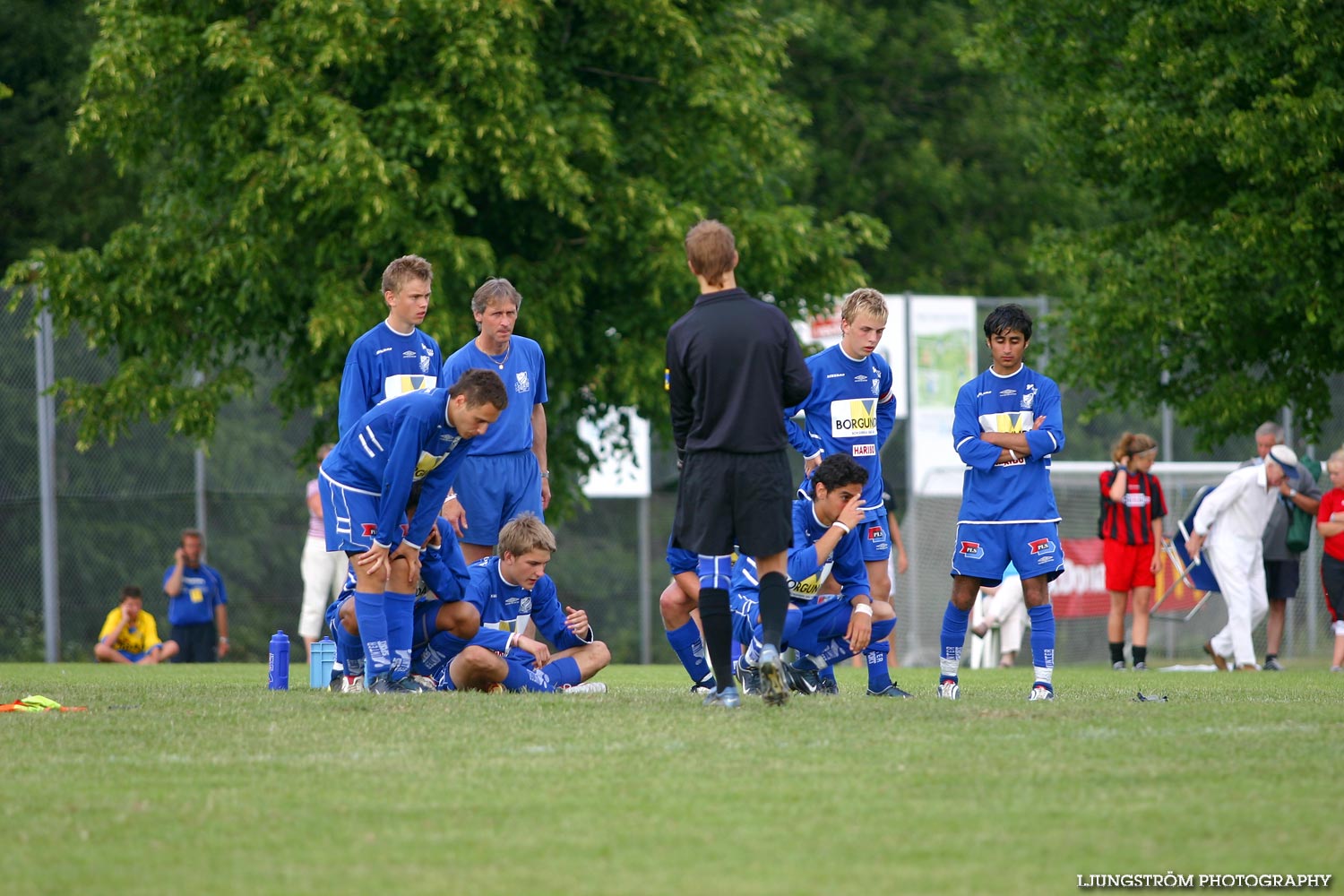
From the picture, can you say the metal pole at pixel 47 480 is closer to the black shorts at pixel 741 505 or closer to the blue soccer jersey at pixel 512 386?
the blue soccer jersey at pixel 512 386

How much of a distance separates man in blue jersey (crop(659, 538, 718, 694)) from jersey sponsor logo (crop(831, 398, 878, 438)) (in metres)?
1.06

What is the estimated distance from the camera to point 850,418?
30.6 feet

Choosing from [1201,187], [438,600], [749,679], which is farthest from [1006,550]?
[1201,187]

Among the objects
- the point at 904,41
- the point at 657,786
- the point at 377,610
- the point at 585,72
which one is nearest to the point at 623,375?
the point at 585,72

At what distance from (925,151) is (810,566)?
91.0 ft

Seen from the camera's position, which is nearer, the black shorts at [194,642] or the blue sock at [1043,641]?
the blue sock at [1043,641]

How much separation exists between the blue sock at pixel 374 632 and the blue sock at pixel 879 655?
247 centimetres

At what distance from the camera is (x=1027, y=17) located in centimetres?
1869

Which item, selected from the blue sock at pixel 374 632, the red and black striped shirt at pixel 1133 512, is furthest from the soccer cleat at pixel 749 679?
the red and black striped shirt at pixel 1133 512

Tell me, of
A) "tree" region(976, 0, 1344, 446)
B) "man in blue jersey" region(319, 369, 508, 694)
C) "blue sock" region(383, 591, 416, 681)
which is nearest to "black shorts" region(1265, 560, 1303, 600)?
"tree" region(976, 0, 1344, 446)

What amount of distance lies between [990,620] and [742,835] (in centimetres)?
1439

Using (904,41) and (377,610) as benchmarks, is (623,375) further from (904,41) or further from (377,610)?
(904,41)

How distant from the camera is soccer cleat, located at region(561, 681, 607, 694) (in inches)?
351

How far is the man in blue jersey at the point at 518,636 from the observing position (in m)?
8.68
